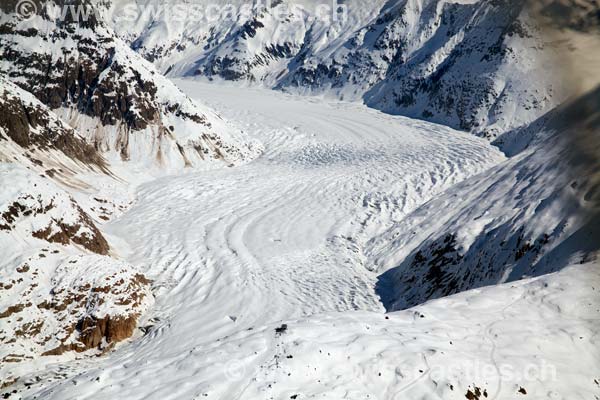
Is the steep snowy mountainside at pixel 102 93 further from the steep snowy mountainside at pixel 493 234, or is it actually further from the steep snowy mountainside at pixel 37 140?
the steep snowy mountainside at pixel 493 234

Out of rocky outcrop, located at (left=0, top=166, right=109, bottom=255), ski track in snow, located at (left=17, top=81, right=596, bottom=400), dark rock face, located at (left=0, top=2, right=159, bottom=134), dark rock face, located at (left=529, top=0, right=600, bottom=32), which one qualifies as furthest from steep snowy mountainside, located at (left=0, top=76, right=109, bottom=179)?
dark rock face, located at (left=529, top=0, right=600, bottom=32)

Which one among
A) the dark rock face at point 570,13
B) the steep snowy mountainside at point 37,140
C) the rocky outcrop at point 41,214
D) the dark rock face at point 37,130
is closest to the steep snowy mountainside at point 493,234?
the dark rock face at point 570,13

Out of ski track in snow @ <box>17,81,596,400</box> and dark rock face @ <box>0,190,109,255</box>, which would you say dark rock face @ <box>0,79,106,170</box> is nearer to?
ski track in snow @ <box>17,81,596,400</box>

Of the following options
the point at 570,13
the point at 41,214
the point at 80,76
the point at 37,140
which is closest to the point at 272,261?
the point at 41,214

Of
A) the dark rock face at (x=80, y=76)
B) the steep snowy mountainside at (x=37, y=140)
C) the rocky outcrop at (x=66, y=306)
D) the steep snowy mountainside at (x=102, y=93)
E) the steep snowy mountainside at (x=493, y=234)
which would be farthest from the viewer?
the dark rock face at (x=80, y=76)

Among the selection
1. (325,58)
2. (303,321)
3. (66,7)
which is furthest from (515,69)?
(303,321)

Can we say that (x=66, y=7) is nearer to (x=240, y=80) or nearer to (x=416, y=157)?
(x=416, y=157)

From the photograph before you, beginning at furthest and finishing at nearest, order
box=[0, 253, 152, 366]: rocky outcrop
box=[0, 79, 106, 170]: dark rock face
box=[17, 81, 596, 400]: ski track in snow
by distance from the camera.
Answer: box=[0, 79, 106, 170]: dark rock face → box=[0, 253, 152, 366]: rocky outcrop → box=[17, 81, 596, 400]: ski track in snow

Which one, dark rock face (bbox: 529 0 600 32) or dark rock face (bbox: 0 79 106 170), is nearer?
dark rock face (bbox: 529 0 600 32)
